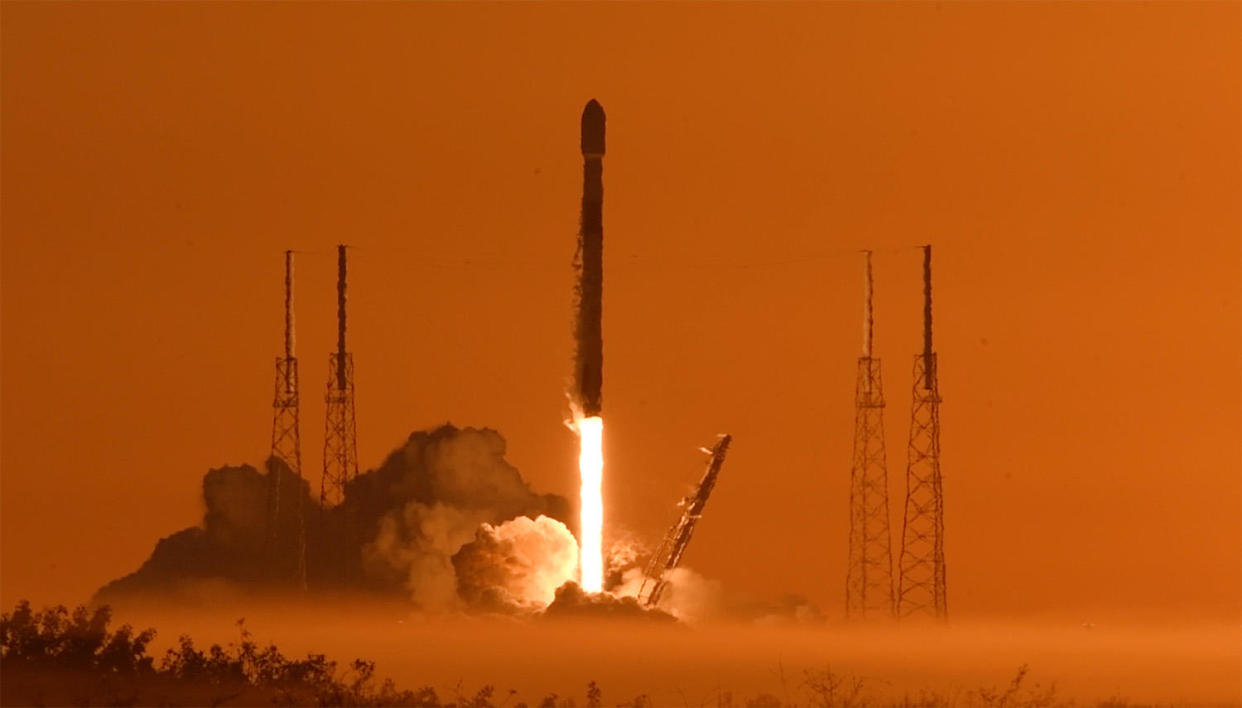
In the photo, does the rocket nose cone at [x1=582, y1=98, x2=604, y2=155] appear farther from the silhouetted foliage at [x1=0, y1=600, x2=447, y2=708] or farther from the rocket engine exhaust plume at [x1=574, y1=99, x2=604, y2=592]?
the silhouetted foliage at [x1=0, y1=600, x2=447, y2=708]

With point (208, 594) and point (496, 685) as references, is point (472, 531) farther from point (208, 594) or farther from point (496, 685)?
point (496, 685)

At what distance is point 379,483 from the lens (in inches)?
5699

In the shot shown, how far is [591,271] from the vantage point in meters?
129

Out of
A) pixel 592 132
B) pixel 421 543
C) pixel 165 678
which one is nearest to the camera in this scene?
pixel 165 678

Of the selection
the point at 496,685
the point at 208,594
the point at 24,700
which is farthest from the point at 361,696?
the point at 208,594

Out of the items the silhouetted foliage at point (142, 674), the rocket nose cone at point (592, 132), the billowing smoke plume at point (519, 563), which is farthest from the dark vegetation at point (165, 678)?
the rocket nose cone at point (592, 132)

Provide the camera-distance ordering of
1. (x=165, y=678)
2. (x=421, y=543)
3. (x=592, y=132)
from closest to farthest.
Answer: (x=165, y=678) < (x=592, y=132) < (x=421, y=543)

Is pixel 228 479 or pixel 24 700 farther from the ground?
pixel 228 479

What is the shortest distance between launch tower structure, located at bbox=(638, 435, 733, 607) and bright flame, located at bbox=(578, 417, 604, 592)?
193cm

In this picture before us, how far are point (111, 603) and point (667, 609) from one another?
1001 inches

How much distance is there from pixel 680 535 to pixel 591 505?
3677 millimetres

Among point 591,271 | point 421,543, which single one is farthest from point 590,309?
point 421,543

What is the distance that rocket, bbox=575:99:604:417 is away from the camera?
12769 cm

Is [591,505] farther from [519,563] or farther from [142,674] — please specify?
[142,674]
